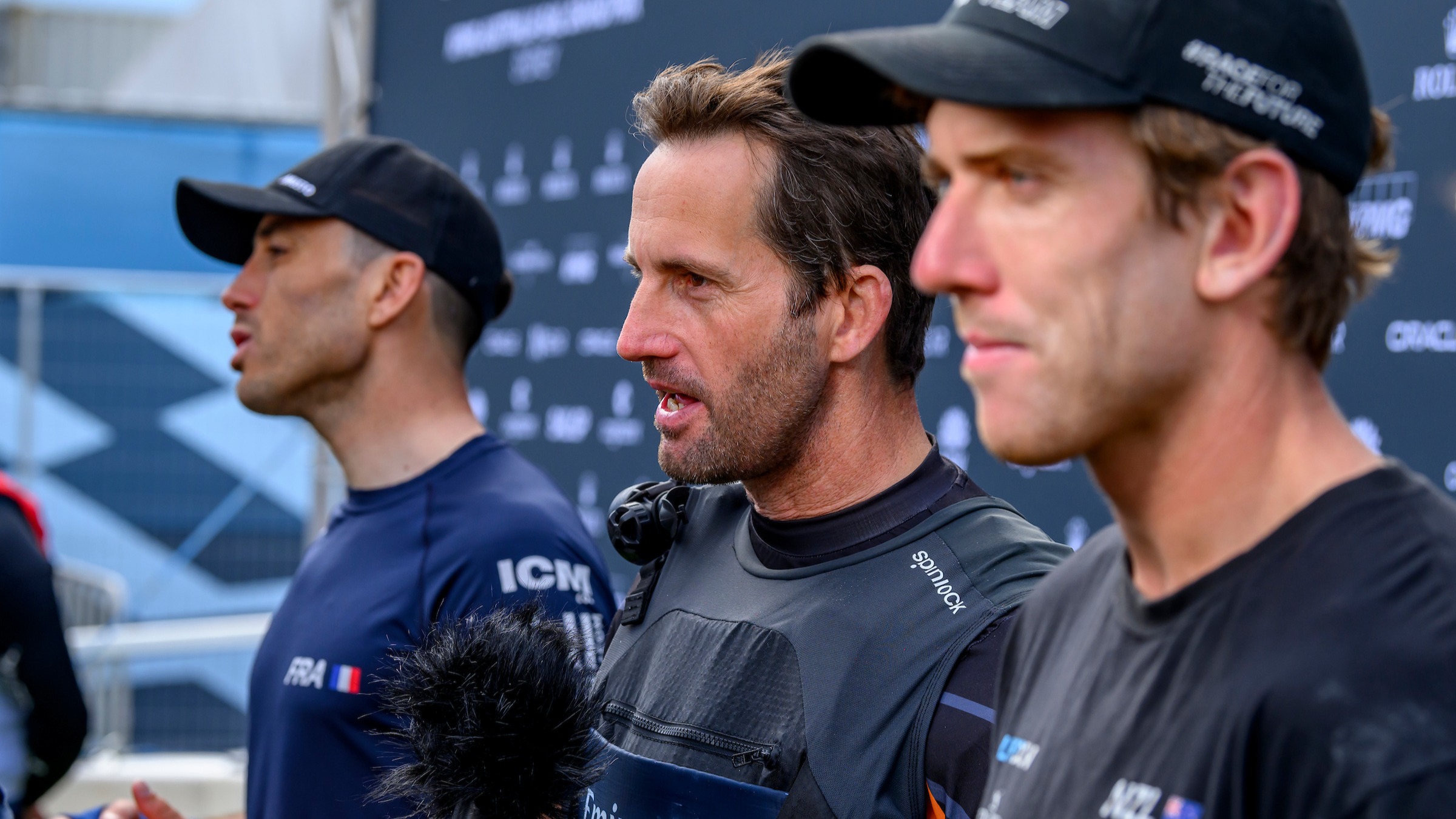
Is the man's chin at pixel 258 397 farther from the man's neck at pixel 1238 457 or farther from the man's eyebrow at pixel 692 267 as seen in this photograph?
the man's neck at pixel 1238 457

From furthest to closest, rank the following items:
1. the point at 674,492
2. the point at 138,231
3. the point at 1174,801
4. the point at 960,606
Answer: the point at 138,231
the point at 674,492
the point at 960,606
the point at 1174,801

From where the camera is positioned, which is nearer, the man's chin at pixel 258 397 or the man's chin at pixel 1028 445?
the man's chin at pixel 1028 445

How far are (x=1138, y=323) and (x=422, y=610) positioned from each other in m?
1.31

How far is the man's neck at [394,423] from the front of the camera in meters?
2.22

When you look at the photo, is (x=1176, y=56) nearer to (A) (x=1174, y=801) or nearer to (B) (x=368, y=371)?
(A) (x=1174, y=801)

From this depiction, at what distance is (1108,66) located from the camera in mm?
827

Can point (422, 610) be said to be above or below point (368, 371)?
below

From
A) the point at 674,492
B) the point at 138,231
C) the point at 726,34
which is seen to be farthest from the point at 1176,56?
the point at 138,231

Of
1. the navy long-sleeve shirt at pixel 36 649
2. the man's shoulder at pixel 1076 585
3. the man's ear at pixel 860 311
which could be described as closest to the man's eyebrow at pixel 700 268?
the man's ear at pixel 860 311

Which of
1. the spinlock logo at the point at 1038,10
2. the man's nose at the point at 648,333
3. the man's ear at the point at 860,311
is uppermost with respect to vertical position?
the spinlock logo at the point at 1038,10

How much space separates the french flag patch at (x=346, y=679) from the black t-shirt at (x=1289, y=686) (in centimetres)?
118

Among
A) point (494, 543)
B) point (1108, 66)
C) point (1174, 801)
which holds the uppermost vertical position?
point (1108, 66)

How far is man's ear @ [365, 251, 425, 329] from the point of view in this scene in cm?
231

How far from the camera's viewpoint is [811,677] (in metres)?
1.33
